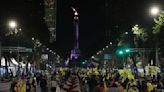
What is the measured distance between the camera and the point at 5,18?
62.8 meters

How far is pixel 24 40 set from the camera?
90.1 meters

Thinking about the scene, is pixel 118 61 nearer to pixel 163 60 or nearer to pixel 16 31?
pixel 16 31

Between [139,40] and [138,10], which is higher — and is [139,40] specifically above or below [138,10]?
below

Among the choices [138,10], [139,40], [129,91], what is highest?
[138,10]

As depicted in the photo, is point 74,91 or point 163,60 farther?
point 163,60

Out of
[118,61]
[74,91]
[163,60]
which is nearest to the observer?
[74,91]

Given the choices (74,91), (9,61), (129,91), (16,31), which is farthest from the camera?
(9,61)

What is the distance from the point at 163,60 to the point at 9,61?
39.2m

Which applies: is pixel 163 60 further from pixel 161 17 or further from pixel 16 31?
pixel 16 31

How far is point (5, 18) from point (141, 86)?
44.2m

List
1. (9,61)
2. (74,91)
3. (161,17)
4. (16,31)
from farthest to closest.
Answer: (9,61) < (16,31) < (161,17) < (74,91)

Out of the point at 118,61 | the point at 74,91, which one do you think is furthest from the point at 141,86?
the point at 118,61

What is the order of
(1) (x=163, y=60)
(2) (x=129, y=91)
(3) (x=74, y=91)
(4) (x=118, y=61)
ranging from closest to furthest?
(3) (x=74, y=91), (2) (x=129, y=91), (1) (x=163, y=60), (4) (x=118, y=61)


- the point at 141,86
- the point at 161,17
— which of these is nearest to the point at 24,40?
the point at 161,17
